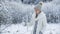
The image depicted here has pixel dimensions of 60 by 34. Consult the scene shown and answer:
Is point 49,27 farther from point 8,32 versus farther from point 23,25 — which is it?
point 8,32

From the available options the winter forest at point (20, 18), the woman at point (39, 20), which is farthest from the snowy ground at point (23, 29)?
the woman at point (39, 20)

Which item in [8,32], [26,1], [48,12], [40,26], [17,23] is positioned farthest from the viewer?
[26,1]

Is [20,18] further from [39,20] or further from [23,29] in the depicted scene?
[39,20]

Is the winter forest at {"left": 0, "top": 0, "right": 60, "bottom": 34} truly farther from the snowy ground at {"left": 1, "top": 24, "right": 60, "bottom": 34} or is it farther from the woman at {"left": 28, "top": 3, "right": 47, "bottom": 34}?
the woman at {"left": 28, "top": 3, "right": 47, "bottom": 34}

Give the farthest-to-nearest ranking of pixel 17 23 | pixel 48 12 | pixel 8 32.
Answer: pixel 48 12 → pixel 17 23 → pixel 8 32

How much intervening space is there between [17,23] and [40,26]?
5097 millimetres

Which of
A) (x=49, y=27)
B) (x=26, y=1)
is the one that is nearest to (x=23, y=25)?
(x=49, y=27)

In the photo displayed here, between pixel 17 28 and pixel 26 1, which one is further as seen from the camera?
pixel 26 1

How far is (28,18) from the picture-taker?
10.8 meters

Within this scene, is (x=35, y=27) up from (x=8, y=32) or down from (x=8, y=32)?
up

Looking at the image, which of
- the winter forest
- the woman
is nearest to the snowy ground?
the winter forest

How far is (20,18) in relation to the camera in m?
10.8

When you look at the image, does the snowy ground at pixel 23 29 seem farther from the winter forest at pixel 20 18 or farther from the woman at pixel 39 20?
the woman at pixel 39 20

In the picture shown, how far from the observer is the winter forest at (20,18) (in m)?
9.70
